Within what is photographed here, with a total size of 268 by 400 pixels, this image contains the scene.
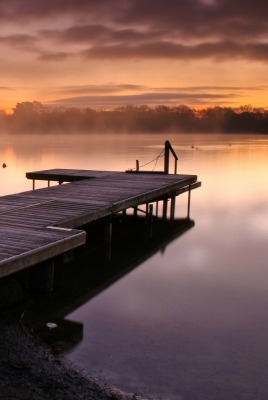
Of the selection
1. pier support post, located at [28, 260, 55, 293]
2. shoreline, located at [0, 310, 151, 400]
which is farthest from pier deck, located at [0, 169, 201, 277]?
shoreline, located at [0, 310, 151, 400]

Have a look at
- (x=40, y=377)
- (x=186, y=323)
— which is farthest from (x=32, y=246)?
(x=186, y=323)

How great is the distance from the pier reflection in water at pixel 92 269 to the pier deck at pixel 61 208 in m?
1.10

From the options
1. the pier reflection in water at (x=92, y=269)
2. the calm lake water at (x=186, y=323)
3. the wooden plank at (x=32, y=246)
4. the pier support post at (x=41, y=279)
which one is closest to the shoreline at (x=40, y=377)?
the calm lake water at (x=186, y=323)

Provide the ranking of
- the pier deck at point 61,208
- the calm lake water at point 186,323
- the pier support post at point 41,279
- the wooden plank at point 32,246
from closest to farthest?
the calm lake water at point 186,323 < the wooden plank at point 32,246 < the pier deck at point 61,208 < the pier support post at point 41,279

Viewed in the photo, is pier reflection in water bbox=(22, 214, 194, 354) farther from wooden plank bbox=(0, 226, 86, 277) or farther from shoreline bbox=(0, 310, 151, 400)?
wooden plank bbox=(0, 226, 86, 277)

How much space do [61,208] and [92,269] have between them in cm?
162

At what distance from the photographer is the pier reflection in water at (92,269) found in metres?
7.86

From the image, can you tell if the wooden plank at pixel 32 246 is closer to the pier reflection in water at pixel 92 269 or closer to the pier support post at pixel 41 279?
the pier support post at pixel 41 279

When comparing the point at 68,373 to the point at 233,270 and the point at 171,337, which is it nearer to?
the point at 171,337

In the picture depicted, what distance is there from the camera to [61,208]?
1077 cm

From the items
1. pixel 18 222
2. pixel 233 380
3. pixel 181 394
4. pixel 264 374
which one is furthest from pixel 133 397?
pixel 18 222

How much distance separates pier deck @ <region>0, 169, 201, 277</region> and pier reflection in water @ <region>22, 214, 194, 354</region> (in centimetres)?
110

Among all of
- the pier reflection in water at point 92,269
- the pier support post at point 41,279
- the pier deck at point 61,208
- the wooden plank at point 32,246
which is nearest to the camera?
the wooden plank at point 32,246

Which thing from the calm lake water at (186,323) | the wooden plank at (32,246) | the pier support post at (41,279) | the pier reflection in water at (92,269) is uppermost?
the wooden plank at (32,246)
